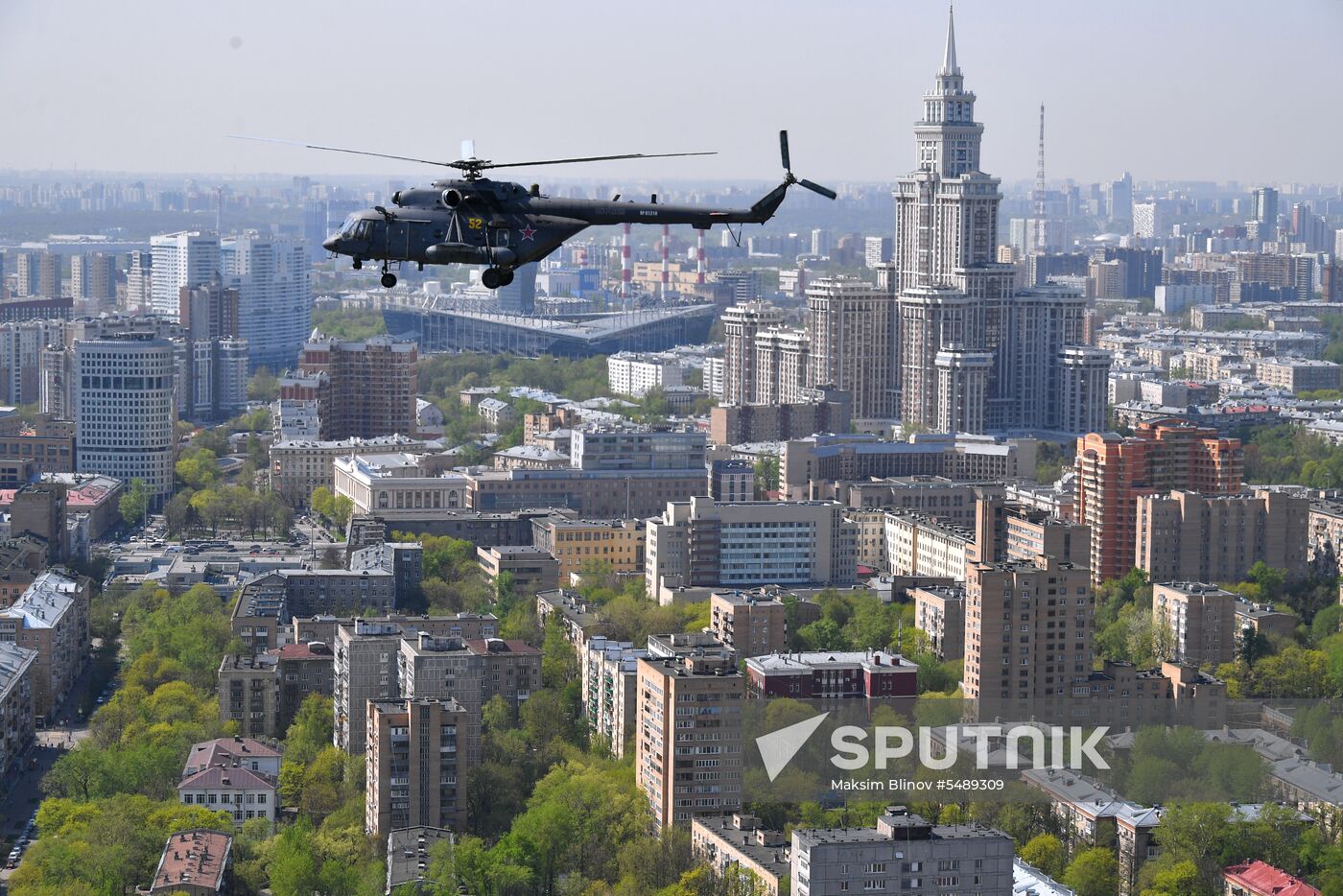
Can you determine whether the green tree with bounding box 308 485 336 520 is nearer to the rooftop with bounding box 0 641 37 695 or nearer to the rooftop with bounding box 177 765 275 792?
the rooftop with bounding box 0 641 37 695

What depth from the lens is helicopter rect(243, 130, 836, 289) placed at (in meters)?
11.9

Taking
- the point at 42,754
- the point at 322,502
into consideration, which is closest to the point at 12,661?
the point at 42,754

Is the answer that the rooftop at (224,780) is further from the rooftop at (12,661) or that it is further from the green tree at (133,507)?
the green tree at (133,507)

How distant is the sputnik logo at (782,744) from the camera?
1912 centimetres

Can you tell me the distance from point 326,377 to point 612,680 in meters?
20.1

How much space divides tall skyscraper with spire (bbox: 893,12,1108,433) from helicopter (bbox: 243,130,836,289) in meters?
28.0

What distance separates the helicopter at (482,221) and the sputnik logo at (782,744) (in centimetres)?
723

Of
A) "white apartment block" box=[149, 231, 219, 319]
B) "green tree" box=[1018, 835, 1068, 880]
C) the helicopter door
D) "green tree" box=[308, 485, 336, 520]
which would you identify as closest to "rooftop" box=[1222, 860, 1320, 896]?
"green tree" box=[1018, 835, 1068, 880]

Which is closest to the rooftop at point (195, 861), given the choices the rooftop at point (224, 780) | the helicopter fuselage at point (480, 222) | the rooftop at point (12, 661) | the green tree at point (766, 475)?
the rooftop at point (224, 780)

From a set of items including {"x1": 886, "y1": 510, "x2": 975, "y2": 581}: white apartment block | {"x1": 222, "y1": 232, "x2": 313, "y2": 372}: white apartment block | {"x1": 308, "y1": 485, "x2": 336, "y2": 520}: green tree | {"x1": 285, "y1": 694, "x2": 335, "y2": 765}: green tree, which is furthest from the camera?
{"x1": 222, "y1": 232, "x2": 313, "y2": 372}: white apartment block

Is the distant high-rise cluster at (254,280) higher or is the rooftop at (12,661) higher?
the distant high-rise cluster at (254,280)

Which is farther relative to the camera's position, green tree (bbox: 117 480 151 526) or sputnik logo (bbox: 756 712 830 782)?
green tree (bbox: 117 480 151 526)

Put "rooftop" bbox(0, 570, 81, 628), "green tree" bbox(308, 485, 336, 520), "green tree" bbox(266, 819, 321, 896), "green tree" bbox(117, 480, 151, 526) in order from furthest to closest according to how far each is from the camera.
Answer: "green tree" bbox(308, 485, 336, 520) < "green tree" bbox(117, 480, 151, 526) < "rooftop" bbox(0, 570, 81, 628) < "green tree" bbox(266, 819, 321, 896)

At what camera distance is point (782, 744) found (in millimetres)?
19547
